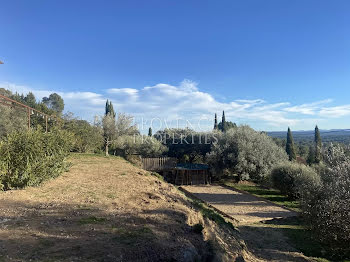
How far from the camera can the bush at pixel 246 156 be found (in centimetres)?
1800

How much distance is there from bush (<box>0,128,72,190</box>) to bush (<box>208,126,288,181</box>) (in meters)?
14.5

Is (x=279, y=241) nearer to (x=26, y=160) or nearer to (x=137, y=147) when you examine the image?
(x=26, y=160)

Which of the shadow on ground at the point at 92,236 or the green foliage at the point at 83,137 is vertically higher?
the green foliage at the point at 83,137

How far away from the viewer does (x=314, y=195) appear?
7395 mm

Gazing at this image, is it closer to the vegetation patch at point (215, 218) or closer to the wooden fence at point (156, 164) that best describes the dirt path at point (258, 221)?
the vegetation patch at point (215, 218)

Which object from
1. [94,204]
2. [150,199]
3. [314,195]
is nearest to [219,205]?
[314,195]

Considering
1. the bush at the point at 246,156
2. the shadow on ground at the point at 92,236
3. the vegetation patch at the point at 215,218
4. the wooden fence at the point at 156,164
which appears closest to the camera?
the shadow on ground at the point at 92,236

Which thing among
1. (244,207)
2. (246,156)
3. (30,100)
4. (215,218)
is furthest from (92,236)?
(30,100)

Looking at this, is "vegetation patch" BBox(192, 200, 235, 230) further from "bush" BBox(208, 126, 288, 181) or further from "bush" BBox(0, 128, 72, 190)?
"bush" BBox(208, 126, 288, 181)

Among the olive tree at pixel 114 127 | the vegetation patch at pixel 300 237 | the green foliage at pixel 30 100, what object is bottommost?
the vegetation patch at pixel 300 237

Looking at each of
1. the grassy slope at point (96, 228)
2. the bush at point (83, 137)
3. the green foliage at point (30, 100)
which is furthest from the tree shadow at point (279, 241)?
the green foliage at point (30, 100)

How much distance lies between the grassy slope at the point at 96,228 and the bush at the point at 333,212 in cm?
286

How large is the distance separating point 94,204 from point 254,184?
1671 centimetres

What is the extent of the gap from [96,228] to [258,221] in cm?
780
